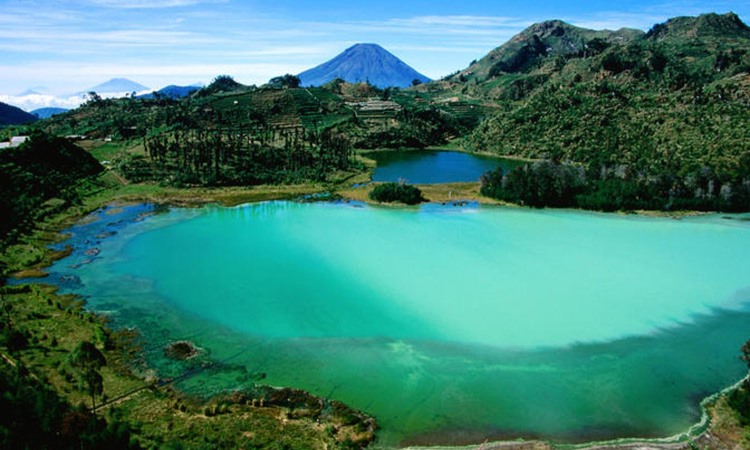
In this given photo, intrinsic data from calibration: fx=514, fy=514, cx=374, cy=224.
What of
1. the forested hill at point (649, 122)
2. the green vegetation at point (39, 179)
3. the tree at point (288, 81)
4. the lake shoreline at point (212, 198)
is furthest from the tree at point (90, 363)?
the tree at point (288, 81)

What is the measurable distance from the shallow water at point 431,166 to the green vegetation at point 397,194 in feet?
15.6

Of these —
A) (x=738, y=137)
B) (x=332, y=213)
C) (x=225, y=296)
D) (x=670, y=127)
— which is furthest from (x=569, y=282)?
(x=670, y=127)

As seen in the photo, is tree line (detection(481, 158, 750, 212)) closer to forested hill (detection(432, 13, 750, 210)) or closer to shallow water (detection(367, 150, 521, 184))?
forested hill (detection(432, 13, 750, 210))

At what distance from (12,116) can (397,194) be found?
124m

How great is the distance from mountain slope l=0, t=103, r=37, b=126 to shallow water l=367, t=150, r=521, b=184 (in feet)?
314

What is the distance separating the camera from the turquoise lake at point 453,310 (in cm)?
2058

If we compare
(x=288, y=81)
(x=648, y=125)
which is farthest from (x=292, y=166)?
(x=288, y=81)

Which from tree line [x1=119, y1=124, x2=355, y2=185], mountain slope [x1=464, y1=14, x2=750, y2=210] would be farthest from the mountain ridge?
mountain slope [x1=464, y1=14, x2=750, y2=210]

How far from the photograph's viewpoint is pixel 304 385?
21.5 meters

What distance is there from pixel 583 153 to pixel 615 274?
46969 millimetres

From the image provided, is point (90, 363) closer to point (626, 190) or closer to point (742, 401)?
point (742, 401)

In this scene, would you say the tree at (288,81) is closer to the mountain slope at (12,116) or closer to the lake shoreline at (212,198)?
the mountain slope at (12,116)

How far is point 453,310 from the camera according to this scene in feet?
93.8

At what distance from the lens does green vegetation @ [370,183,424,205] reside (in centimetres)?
5369
